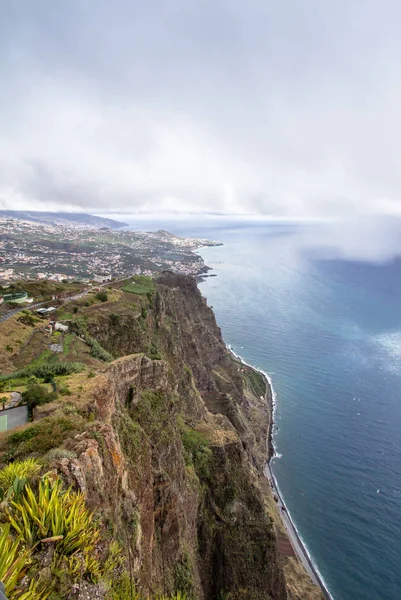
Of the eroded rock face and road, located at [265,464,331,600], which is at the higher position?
the eroded rock face

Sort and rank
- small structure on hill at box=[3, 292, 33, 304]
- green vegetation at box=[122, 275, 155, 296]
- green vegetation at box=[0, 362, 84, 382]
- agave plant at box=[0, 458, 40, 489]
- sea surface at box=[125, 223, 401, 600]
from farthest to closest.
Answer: green vegetation at box=[122, 275, 155, 296], sea surface at box=[125, 223, 401, 600], small structure on hill at box=[3, 292, 33, 304], green vegetation at box=[0, 362, 84, 382], agave plant at box=[0, 458, 40, 489]

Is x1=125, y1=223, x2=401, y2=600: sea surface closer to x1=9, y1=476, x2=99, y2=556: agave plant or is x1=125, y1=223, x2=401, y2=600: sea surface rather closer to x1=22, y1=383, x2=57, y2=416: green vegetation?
x1=22, y1=383, x2=57, y2=416: green vegetation

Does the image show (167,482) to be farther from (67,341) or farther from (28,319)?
(28,319)

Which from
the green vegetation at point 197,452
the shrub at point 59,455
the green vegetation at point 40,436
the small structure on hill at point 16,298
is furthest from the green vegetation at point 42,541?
the small structure on hill at point 16,298

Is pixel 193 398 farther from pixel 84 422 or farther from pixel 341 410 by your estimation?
pixel 341 410

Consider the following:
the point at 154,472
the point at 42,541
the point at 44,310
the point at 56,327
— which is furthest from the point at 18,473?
the point at 44,310

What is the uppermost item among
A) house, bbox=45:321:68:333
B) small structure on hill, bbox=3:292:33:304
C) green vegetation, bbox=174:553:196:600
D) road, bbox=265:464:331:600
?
small structure on hill, bbox=3:292:33:304

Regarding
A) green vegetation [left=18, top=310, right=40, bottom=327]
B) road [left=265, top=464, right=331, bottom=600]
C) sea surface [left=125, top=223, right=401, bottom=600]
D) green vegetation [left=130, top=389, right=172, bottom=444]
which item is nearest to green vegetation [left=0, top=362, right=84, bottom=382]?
green vegetation [left=130, top=389, right=172, bottom=444]

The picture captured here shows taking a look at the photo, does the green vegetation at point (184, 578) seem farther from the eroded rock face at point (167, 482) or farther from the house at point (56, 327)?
the house at point (56, 327)
